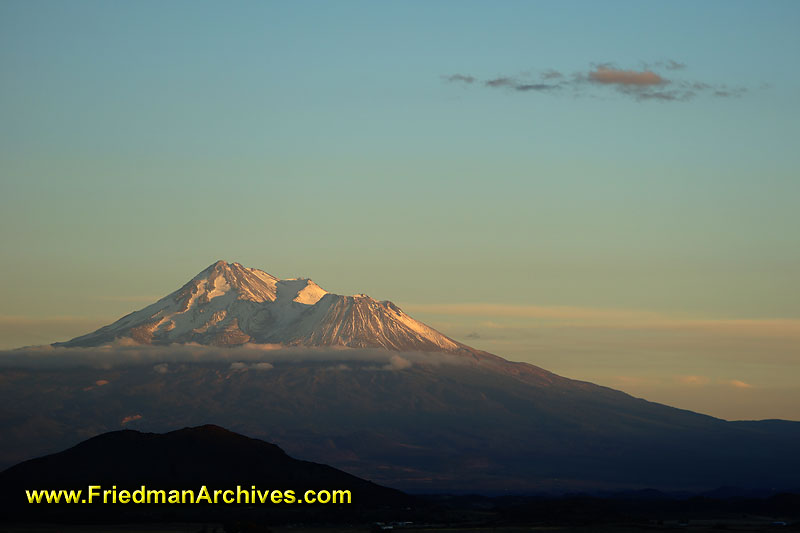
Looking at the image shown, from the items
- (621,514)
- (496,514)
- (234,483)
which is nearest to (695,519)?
(621,514)

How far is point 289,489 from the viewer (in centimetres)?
18450

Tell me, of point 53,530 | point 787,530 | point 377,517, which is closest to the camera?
point 53,530

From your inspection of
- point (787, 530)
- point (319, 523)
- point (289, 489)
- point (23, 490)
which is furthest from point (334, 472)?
point (787, 530)

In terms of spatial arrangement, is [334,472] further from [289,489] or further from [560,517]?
[560,517]

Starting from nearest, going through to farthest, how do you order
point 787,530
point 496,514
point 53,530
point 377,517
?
point 53,530 < point 787,530 < point 377,517 < point 496,514

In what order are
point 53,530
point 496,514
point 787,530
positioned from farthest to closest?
point 496,514, point 787,530, point 53,530

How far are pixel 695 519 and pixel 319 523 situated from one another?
56.6m

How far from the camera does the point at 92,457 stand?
18488 centimetres

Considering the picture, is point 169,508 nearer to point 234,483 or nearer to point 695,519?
point 234,483

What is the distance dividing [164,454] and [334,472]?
24934 mm

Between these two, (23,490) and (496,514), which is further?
(496,514)

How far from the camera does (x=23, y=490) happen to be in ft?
569

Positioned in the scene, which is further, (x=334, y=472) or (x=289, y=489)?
(x=334, y=472)

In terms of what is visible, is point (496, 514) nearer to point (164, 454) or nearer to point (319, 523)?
point (319, 523)
